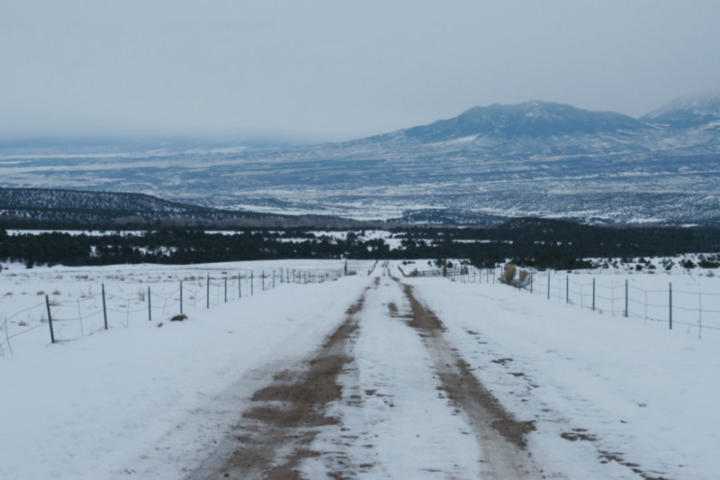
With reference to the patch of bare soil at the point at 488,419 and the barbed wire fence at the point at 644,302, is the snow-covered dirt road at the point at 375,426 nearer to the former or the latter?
the patch of bare soil at the point at 488,419

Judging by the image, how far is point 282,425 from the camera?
7.84 meters

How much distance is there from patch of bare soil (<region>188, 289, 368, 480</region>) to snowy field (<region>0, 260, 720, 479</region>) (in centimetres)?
3

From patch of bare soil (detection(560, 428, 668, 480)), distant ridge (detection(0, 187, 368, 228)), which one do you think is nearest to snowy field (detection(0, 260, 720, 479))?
patch of bare soil (detection(560, 428, 668, 480))

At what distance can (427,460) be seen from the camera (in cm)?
659

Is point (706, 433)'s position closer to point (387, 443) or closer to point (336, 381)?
point (387, 443)

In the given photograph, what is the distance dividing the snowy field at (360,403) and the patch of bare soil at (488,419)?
1.1 inches

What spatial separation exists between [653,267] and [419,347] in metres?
51.9

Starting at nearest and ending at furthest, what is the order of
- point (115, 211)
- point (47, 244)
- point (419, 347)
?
point (419, 347) → point (47, 244) → point (115, 211)

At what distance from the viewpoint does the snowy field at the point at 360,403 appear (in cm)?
654

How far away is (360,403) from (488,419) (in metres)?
1.73

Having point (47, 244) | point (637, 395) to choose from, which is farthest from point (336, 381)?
point (47, 244)

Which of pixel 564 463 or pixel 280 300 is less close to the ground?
pixel 564 463

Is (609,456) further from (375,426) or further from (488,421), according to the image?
(375,426)

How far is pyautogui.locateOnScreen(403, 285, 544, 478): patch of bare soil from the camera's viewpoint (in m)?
6.50
